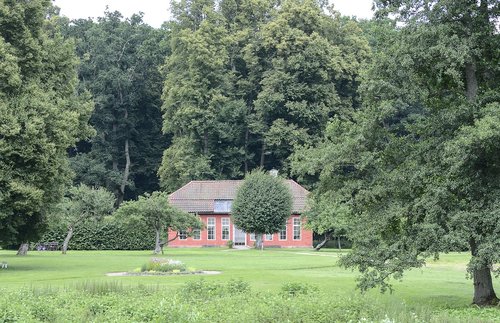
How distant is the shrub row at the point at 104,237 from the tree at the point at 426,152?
1562 inches

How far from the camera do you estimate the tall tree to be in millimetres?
73062

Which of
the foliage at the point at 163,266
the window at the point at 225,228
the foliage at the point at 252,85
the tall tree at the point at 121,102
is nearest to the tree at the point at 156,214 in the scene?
the foliage at the point at 163,266

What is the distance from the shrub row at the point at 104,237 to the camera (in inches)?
2302

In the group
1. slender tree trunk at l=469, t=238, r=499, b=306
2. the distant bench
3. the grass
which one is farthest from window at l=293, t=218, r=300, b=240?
slender tree trunk at l=469, t=238, r=499, b=306

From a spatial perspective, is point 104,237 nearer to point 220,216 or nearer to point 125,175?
point 220,216

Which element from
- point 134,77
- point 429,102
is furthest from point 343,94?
point 429,102

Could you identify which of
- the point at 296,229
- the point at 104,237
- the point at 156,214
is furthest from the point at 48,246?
the point at 296,229

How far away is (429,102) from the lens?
66.8 feet

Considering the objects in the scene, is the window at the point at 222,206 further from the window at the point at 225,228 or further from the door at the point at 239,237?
the door at the point at 239,237

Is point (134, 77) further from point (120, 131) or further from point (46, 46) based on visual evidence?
point (46, 46)

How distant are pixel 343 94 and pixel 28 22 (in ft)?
129

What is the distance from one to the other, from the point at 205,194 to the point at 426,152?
4443 centimetres

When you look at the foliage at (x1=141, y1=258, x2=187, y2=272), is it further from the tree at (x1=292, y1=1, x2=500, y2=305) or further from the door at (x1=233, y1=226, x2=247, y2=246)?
the door at (x1=233, y1=226, x2=247, y2=246)

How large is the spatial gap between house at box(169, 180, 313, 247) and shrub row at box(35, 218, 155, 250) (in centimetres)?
275
